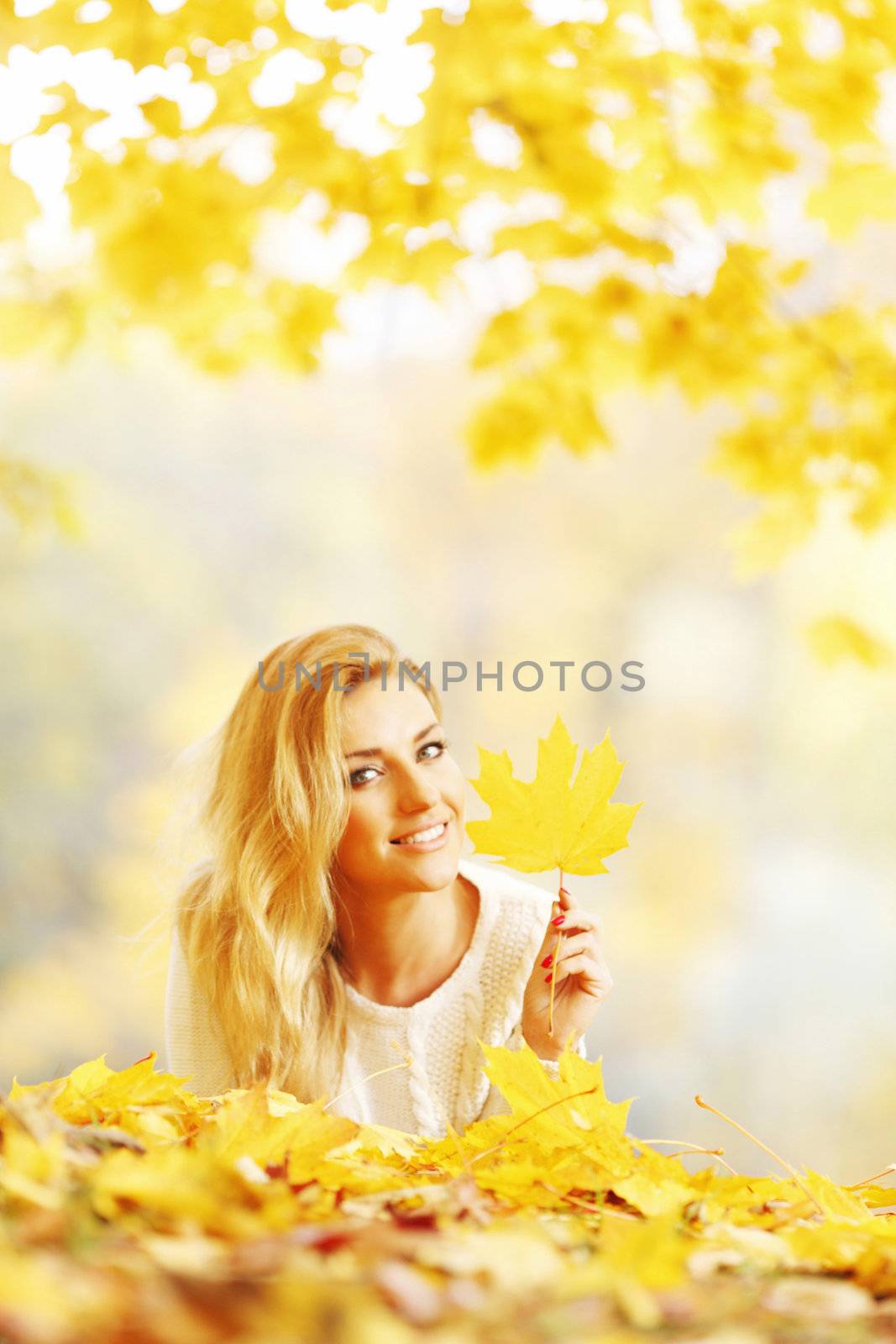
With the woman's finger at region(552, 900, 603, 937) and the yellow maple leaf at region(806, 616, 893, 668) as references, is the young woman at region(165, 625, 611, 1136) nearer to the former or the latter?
the woman's finger at region(552, 900, 603, 937)

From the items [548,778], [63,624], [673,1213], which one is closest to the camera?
[673,1213]

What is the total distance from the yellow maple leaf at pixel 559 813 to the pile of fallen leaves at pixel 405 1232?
10 cm

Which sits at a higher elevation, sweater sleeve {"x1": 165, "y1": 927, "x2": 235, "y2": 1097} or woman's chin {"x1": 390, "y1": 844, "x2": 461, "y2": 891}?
woman's chin {"x1": 390, "y1": 844, "x2": 461, "y2": 891}

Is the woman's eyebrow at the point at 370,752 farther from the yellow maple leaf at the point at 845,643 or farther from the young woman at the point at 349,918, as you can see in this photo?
the yellow maple leaf at the point at 845,643

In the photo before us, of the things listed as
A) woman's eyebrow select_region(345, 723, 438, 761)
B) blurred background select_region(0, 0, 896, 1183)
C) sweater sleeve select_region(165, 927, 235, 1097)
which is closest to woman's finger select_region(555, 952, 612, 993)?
woman's eyebrow select_region(345, 723, 438, 761)

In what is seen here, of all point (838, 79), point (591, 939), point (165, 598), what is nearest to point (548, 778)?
point (591, 939)

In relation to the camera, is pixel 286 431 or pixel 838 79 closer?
pixel 838 79

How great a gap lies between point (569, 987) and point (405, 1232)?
767 millimetres

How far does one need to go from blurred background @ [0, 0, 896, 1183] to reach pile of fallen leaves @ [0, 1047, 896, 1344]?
4.24 meters

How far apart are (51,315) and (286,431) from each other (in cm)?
366

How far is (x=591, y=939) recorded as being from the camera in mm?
1000

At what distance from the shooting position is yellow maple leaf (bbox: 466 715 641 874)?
556 mm

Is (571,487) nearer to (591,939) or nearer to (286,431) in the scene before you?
(286,431)

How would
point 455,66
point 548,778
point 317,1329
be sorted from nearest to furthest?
point 317,1329 → point 548,778 → point 455,66
